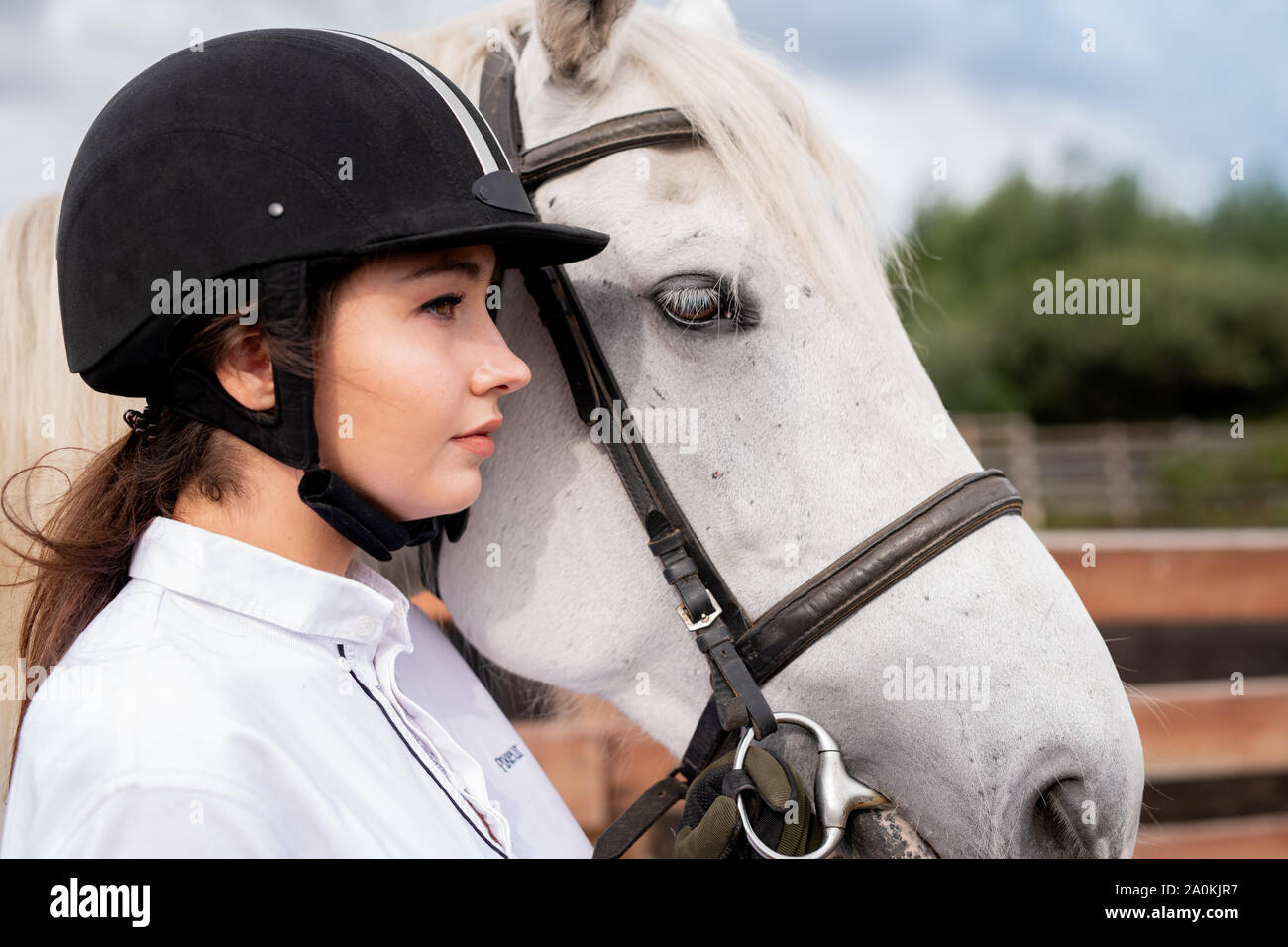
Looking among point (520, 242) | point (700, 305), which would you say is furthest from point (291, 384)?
point (700, 305)

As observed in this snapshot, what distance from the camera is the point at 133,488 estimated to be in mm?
1187

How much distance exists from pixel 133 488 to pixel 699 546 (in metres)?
0.82

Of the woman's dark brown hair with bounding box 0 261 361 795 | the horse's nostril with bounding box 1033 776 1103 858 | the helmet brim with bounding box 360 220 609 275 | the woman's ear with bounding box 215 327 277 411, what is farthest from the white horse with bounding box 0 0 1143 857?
the woman's ear with bounding box 215 327 277 411

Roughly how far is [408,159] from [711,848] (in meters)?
1.03

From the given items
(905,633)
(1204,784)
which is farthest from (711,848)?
(1204,784)

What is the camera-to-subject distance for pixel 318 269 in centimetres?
114

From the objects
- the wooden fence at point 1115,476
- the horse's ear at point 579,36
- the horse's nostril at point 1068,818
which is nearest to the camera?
the horse's nostril at point 1068,818

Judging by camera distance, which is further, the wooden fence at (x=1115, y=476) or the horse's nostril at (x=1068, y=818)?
A: the wooden fence at (x=1115, y=476)

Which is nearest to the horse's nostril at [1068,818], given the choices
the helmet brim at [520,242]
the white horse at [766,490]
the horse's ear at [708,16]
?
the white horse at [766,490]

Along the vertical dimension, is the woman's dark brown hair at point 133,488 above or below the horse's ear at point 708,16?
below

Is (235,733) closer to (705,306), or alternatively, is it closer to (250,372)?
(250,372)

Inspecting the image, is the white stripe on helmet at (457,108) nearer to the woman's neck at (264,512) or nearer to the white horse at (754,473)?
the white horse at (754,473)

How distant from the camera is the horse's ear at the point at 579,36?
1420 millimetres
